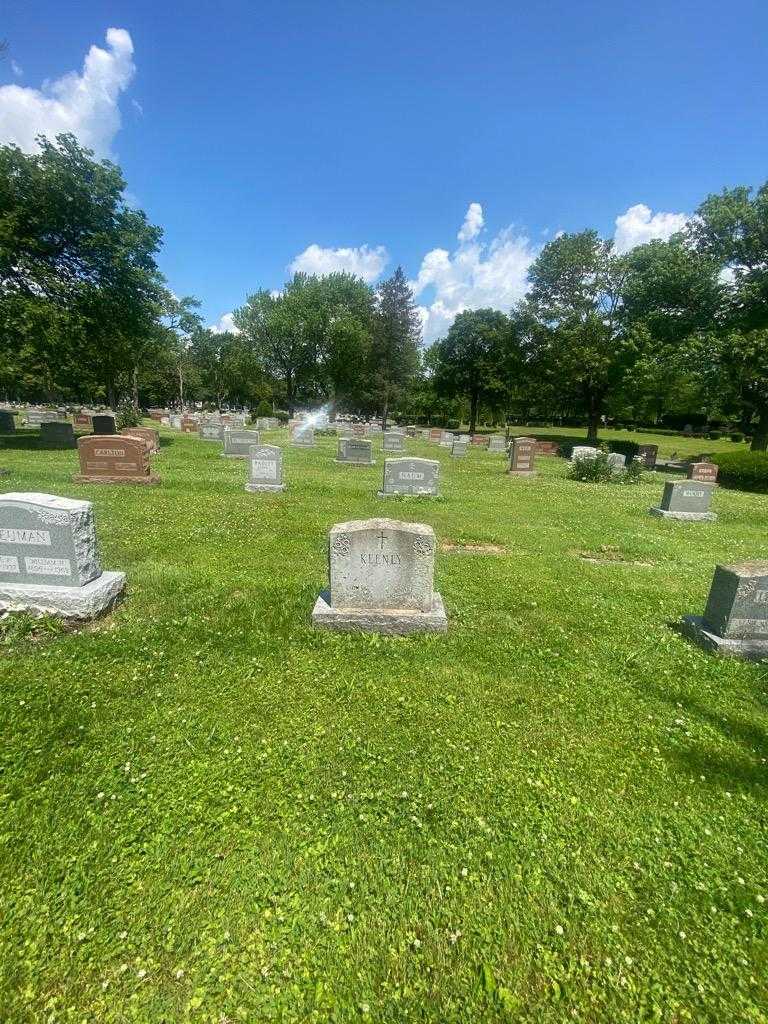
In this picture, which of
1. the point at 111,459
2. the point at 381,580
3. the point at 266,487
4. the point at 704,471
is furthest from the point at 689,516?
the point at 111,459

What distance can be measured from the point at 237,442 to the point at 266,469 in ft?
27.6

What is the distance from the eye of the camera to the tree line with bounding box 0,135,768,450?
1828 centimetres

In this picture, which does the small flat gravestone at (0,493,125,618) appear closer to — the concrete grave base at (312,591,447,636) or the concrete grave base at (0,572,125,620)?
the concrete grave base at (0,572,125,620)

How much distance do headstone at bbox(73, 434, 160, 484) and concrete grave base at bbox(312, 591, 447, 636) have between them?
10.2 m

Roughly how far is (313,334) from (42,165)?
1313 inches

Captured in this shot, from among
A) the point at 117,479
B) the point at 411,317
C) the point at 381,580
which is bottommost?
the point at 117,479

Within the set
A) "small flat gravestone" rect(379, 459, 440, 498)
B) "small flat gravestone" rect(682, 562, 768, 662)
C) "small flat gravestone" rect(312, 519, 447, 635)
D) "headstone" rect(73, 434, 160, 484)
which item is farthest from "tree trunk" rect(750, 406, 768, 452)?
"headstone" rect(73, 434, 160, 484)

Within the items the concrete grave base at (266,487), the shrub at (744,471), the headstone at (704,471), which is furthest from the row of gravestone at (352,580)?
the shrub at (744,471)

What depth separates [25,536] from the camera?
477 centimetres

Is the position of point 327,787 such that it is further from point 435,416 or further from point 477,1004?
point 435,416

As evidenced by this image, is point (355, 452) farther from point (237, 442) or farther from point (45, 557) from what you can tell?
point (45, 557)

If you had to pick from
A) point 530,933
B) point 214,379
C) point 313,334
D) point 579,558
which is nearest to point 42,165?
point 579,558

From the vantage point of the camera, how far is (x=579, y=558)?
8.29 meters

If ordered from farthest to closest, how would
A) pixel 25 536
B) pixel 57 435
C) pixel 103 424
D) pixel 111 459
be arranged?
pixel 57 435
pixel 103 424
pixel 111 459
pixel 25 536
